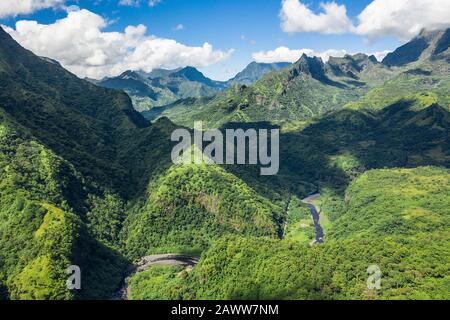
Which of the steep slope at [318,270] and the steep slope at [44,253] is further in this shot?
the steep slope at [44,253]

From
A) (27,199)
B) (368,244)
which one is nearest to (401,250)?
(368,244)

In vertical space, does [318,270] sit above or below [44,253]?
below

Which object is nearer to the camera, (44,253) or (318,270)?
(318,270)

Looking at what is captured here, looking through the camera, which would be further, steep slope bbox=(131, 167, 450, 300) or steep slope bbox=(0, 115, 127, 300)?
steep slope bbox=(0, 115, 127, 300)
